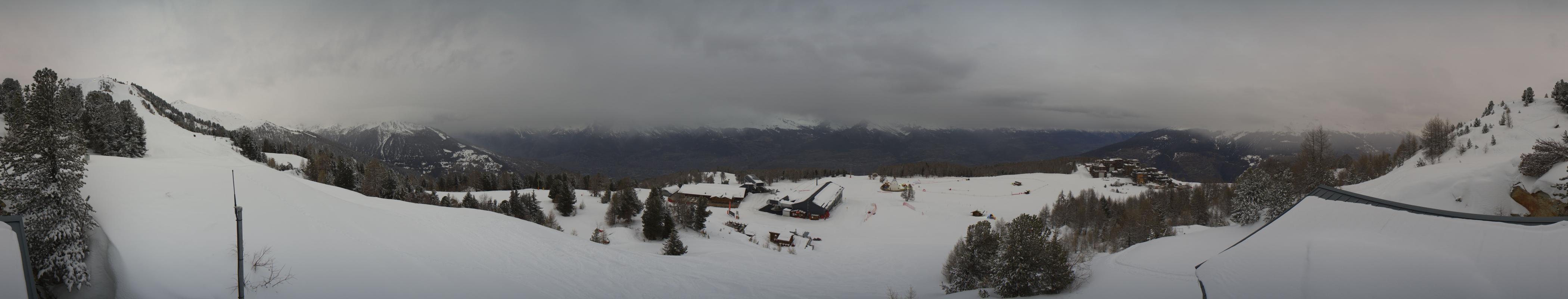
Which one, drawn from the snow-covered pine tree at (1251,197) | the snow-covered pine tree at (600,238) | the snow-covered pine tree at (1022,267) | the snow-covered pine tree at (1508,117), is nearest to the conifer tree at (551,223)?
the snow-covered pine tree at (600,238)

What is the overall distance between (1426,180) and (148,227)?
51.1m

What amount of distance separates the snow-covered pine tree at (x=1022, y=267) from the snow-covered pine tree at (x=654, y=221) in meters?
22.4

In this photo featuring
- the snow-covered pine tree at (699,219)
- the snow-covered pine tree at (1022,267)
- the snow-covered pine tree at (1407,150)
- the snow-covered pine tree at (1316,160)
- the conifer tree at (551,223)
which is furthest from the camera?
the snow-covered pine tree at (1407,150)

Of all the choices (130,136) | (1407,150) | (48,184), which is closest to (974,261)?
(48,184)

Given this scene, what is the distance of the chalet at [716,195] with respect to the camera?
66125 mm

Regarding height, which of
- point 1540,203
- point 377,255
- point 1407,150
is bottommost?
point 377,255

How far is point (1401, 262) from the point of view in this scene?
8.20 meters

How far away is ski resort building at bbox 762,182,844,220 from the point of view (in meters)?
57.8

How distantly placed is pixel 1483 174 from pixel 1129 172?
332 feet

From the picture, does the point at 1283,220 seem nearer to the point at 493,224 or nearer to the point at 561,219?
the point at 493,224

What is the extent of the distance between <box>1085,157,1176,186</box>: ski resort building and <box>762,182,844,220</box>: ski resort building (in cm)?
7706

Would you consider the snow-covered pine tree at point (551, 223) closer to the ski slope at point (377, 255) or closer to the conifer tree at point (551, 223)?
the conifer tree at point (551, 223)

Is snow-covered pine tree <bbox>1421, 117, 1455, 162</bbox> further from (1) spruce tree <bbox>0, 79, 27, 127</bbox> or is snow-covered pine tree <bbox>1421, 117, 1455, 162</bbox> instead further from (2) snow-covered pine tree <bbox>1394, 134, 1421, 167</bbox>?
(1) spruce tree <bbox>0, 79, 27, 127</bbox>

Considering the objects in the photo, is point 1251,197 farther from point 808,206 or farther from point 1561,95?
point 808,206
